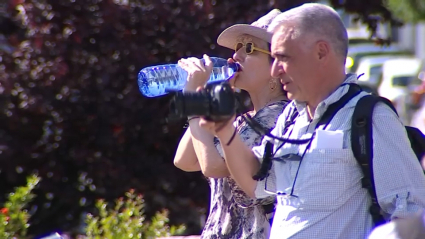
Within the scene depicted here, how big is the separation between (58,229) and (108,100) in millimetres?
966

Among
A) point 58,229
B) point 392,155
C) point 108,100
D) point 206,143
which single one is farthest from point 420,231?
point 58,229

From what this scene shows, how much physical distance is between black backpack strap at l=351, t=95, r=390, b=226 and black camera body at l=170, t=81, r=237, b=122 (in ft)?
1.24

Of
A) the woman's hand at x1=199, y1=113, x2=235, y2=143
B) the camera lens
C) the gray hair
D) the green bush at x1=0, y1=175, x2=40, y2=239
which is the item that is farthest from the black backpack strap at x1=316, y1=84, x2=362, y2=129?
the green bush at x1=0, y1=175, x2=40, y2=239

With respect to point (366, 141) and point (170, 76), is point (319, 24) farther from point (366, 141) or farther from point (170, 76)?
point (170, 76)

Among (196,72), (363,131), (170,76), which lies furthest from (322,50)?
(170,76)

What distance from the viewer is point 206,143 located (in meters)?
3.02

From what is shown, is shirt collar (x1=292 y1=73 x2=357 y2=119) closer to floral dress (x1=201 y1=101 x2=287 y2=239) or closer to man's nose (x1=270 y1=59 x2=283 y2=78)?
man's nose (x1=270 y1=59 x2=283 y2=78)

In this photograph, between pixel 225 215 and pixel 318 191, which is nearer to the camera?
pixel 318 191

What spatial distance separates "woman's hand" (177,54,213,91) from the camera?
119 inches

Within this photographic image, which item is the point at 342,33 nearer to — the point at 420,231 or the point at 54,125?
the point at 420,231

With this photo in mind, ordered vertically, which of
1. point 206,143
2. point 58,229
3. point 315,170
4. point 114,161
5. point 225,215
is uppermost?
point 315,170

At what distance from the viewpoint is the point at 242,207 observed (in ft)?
10.4

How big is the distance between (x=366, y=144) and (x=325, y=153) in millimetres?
129

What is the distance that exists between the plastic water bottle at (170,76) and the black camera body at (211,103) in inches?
25.4
